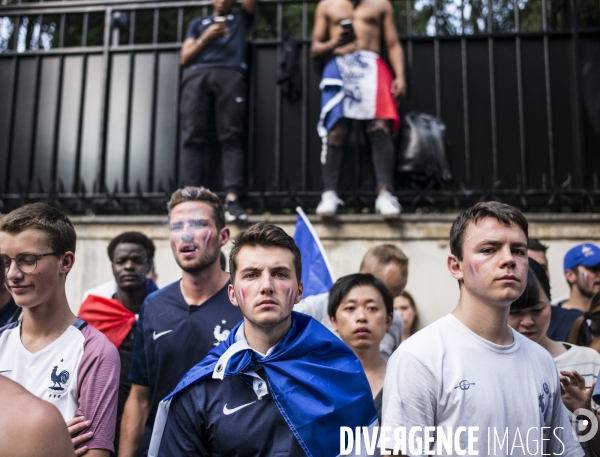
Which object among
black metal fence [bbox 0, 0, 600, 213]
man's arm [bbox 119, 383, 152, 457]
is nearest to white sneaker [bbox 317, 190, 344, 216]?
black metal fence [bbox 0, 0, 600, 213]

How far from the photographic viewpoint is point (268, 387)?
2.84 m

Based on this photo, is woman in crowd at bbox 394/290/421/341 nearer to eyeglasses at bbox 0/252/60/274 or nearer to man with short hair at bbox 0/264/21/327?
man with short hair at bbox 0/264/21/327

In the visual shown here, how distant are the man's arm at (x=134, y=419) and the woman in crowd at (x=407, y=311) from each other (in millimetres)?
2569

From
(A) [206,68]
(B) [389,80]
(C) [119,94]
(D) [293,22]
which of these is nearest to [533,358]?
(B) [389,80]

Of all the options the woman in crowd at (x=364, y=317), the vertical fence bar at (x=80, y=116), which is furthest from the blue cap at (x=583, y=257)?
the vertical fence bar at (x=80, y=116)

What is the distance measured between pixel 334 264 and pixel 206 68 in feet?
7.74

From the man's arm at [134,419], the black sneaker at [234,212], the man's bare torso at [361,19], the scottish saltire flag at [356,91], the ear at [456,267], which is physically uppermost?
the man's bare torso at [361,19]

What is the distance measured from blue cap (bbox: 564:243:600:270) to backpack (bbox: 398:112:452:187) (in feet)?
5.27

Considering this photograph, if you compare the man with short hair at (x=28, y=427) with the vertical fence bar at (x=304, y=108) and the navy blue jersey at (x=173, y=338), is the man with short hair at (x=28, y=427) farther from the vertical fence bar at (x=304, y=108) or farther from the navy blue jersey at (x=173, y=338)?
the vertical fence bar at (x=304, y=108)

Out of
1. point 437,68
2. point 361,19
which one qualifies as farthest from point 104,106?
point 437,68

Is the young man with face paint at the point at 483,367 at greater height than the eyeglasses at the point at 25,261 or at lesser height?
lesser

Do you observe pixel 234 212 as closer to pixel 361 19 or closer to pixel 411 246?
pixel 411 246

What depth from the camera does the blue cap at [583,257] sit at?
5174 mm

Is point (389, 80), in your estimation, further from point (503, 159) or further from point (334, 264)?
point (334, 264)
